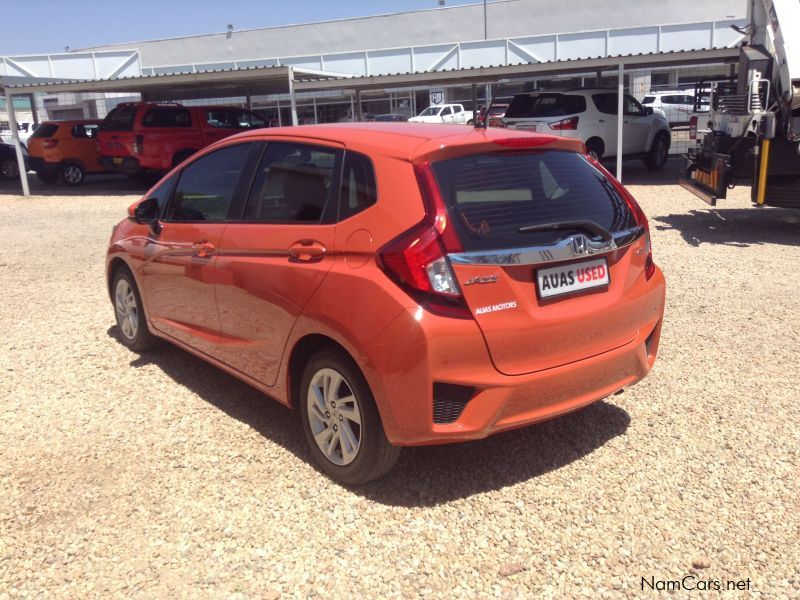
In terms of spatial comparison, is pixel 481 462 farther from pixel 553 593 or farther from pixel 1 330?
pixel 1 330

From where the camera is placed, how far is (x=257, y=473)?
145 inches

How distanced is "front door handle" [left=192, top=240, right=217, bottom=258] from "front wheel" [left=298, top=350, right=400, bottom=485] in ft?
3.46

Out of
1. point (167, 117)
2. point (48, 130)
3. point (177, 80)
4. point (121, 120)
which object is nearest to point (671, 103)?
point (177, 80)

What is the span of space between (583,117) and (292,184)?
13.5 meters

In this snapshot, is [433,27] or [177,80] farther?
[433,27]

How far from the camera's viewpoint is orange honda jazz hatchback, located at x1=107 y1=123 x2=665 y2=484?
118 inches

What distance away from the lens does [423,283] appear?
2.96 meters

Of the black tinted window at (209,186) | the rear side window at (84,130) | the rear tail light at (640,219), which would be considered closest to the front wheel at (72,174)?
the rear side window at (84,130)

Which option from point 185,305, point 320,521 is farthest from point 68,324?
point 320,521

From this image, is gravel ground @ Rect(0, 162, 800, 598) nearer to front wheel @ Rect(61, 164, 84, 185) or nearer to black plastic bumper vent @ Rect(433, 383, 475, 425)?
black plastic bumper vent @ Rect(433, 383, 475, 425)

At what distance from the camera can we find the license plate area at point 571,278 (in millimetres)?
3184

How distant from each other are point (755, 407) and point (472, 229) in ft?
7.75

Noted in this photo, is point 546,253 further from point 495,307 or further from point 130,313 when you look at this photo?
point 130,313

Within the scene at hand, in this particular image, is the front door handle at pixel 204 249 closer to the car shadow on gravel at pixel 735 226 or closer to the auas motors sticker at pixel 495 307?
the auas motors sticker at pixel 495 307
